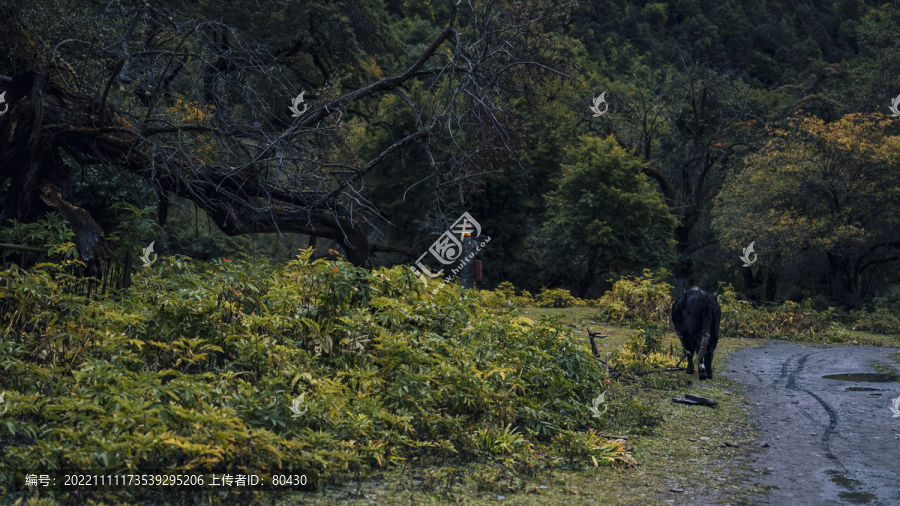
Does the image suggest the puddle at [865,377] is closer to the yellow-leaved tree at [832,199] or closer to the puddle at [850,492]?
the puddle at [850,492]

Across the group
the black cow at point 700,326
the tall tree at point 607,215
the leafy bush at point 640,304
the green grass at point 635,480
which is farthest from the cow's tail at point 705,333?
the tall tree at point 607,215

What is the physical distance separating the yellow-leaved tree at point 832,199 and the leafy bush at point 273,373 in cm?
2056

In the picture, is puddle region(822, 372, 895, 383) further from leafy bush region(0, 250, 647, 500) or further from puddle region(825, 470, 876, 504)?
puddle region(825, 470, 876, 504)

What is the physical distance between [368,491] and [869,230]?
25.3m

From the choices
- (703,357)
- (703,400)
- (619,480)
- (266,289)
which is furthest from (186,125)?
(703,357)

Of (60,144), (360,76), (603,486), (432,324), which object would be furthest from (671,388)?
(360,76)

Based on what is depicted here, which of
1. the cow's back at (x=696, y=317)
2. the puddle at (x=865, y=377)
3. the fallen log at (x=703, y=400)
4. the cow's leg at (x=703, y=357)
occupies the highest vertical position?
the cow's back at (x=696, y=317)

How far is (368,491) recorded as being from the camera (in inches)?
174

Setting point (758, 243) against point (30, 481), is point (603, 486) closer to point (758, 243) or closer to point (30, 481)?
point (30, 481)

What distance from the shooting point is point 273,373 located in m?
5.29

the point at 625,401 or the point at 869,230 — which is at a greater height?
the point at 869,230

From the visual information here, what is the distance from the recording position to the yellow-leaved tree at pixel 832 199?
24000 mm

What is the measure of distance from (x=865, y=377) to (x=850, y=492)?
6588 millimetres

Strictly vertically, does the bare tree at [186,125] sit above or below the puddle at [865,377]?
above
